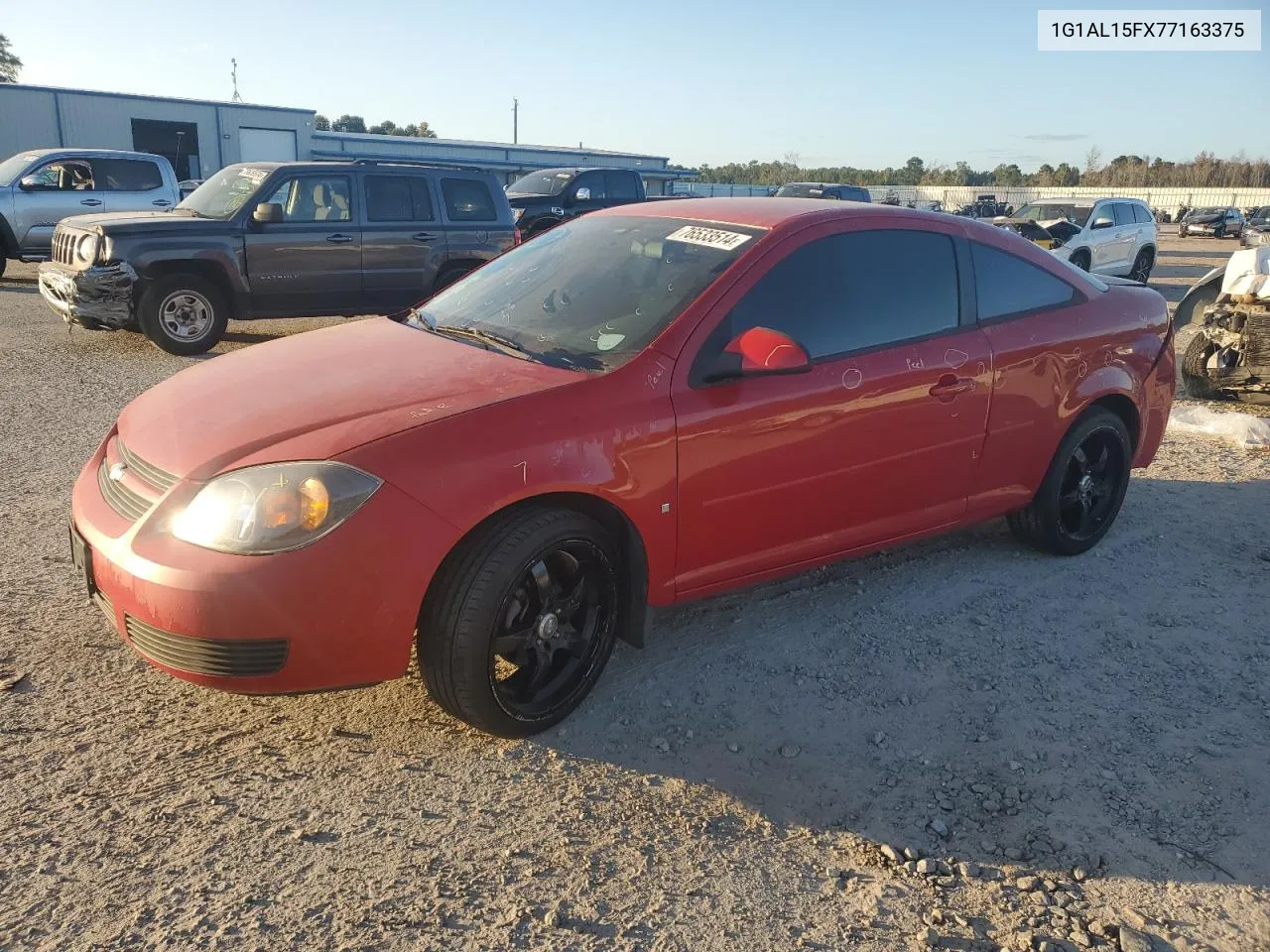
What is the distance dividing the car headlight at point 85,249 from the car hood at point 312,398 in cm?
625

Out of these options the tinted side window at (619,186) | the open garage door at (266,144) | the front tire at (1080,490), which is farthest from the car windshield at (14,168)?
the open garage door at (266,144)

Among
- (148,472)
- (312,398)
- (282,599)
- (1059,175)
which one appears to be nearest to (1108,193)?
(1059,175)

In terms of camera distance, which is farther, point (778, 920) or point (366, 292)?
point (366, 292)

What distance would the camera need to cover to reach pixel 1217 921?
97.2 inches

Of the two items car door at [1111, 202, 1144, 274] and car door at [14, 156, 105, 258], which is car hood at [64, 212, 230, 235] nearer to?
car door at [14, 156, 105, 258]

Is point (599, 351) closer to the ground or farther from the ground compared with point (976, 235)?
closer to the ground

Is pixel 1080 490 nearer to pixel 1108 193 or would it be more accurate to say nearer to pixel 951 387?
pixel 951 387

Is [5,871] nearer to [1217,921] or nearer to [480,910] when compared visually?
[480,910]

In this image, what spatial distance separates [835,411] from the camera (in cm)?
365

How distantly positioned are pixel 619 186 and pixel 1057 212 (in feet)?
26.2

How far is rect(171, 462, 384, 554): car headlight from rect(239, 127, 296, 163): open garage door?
4370 cm

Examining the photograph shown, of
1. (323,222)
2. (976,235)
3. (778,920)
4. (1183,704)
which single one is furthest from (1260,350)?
(323,222)

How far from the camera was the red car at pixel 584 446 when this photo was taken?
273 centimetres

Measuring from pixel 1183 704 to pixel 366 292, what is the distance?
866cm
